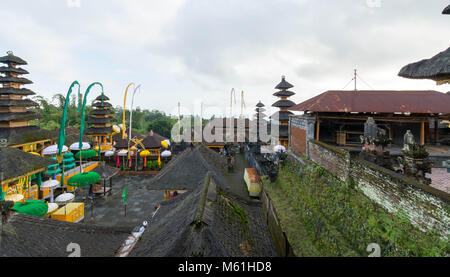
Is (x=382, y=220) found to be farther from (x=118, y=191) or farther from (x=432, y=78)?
(x=118, y=191)

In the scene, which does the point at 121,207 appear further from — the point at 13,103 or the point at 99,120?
the point at 99,120

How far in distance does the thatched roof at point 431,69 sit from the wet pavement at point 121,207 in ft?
35.0

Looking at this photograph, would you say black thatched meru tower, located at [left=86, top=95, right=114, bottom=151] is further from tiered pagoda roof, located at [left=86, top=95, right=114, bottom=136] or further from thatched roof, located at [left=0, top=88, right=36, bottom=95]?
thatched roof, located at [left=0, top=88, right=36, bottom=95]

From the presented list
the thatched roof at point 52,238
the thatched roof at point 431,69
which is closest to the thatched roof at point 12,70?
the thatched roof at point 52,238

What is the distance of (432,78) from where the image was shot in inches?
149

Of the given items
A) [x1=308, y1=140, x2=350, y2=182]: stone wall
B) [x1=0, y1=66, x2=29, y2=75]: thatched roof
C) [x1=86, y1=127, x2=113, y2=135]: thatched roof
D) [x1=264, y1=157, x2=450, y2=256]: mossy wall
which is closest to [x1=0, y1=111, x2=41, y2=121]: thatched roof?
[x1=0, y1=66, x2=29, y2=75]: thatched roof

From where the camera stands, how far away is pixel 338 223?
24.4ft

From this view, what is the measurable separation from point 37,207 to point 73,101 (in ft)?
185

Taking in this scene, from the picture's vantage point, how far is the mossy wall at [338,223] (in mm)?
4832

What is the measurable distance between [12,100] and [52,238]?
67.2ft

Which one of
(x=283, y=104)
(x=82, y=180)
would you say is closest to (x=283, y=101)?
(x=283, y=104)

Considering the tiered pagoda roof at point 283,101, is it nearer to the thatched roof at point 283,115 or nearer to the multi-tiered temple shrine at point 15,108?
the thatched roof at point 283,115

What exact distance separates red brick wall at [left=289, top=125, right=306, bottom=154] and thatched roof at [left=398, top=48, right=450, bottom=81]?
29.8 feet
